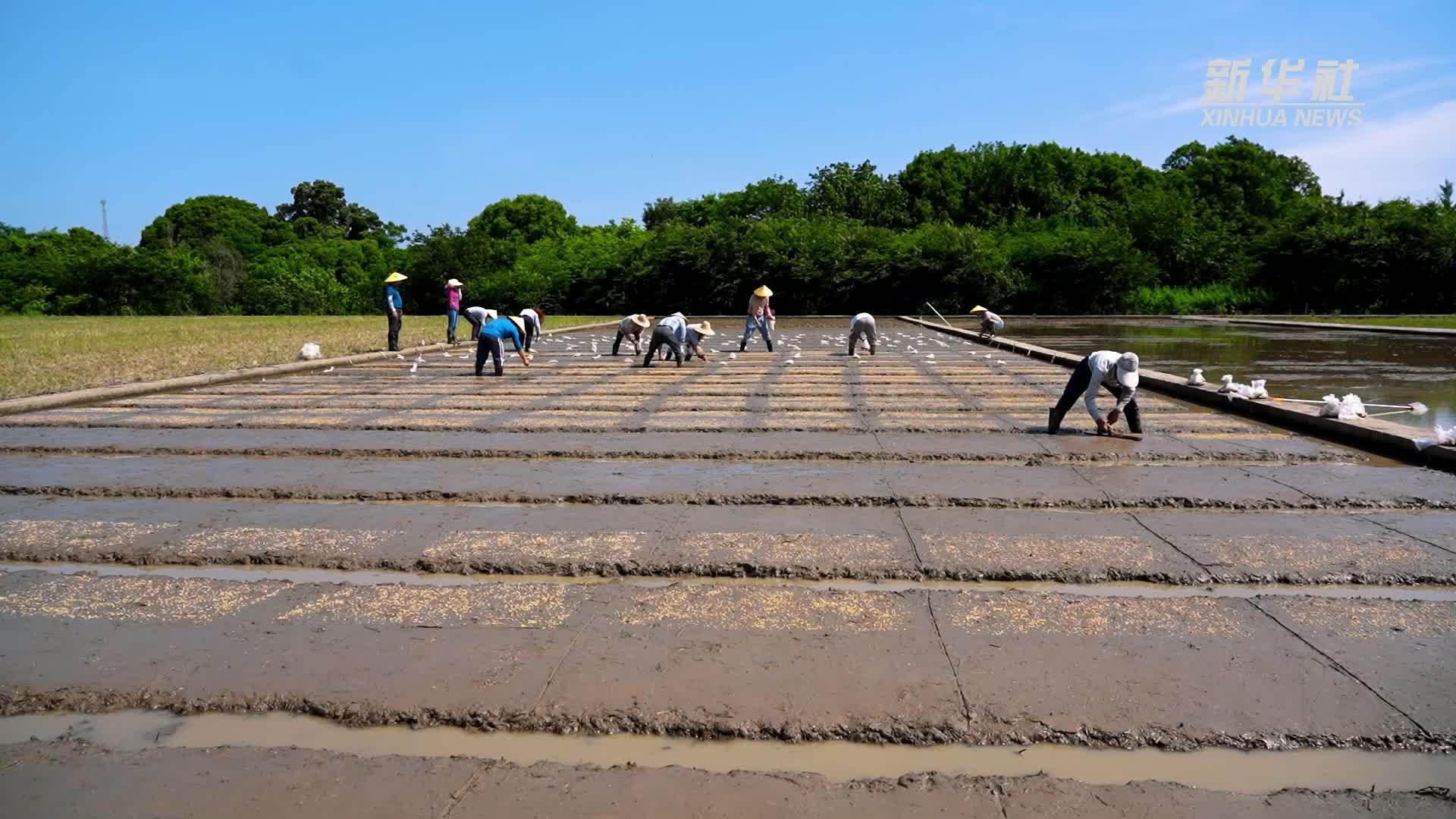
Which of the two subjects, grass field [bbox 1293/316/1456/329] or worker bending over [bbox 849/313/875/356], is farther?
grass field [bbox 1293/316/1456/329]

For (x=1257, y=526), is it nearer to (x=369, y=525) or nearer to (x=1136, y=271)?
(x=369, y=525)

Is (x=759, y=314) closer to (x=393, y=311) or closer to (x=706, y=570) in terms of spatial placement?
(x=393, y=311)

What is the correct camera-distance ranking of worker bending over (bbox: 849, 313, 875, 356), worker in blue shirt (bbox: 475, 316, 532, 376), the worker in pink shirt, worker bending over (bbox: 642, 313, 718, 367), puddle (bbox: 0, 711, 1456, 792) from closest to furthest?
puddle (bbox: 0, 711, 1456, 792), worker in blue shirt (bbox: 475, 316, 532, 376), worker bending over (bbox: 642, 313, 718, 367), worker bending over (bbox: 849, 313, 875, 356), the worker in pink shirt

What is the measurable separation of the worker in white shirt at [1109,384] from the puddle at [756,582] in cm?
401

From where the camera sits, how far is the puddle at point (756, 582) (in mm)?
4730

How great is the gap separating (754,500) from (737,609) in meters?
2.26

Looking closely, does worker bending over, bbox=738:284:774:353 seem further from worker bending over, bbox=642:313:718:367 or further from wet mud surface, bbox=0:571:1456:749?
wet mud surface, bbox=0:571:1456:749

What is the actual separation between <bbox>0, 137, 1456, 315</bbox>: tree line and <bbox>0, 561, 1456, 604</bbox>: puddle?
140 ft

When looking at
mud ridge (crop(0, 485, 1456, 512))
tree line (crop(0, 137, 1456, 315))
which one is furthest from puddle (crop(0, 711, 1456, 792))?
tree line (crop(0, 137, 1456, 315))


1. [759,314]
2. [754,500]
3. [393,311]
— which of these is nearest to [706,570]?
[754,500]

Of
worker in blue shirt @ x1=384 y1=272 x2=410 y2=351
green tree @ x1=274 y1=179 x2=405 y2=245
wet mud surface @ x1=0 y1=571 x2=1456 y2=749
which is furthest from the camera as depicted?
green tree @ x1=274 y1=179 x2=405 y2=245

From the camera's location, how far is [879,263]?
4741 centimetres

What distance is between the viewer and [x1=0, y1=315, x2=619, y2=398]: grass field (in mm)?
14266

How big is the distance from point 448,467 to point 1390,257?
47.2 metres
